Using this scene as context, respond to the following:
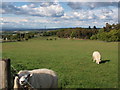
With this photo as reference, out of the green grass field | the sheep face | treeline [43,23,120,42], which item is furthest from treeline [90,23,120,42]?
the sheep face

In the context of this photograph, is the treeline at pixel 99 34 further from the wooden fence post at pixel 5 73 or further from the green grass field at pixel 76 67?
the wooden fence post at pixel 5 73

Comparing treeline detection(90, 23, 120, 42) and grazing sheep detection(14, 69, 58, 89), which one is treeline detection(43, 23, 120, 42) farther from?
grazing sheep detection(14, 69, 58, 89)

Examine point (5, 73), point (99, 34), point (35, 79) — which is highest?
point (99, 34)

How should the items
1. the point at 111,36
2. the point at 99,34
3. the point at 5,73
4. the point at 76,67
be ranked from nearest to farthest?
the point at 5,73 < the point at 76,67 < the point at 111,36 < the point at 99,34

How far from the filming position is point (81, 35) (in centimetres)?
11375

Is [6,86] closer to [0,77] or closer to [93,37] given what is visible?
[0,77]

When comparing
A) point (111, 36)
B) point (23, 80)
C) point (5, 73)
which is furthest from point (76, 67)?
point (111, 36)

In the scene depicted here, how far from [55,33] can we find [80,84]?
130 m

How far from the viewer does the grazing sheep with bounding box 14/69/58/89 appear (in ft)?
20.1

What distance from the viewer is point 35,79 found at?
6879mm

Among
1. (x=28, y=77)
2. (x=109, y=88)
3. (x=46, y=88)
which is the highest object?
(x=28, y=77)

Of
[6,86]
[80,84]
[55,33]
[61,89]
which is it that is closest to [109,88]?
[80,84]

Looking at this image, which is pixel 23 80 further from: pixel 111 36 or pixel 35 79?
pixel 111 36

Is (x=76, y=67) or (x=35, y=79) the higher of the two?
(x=35, y=79)
